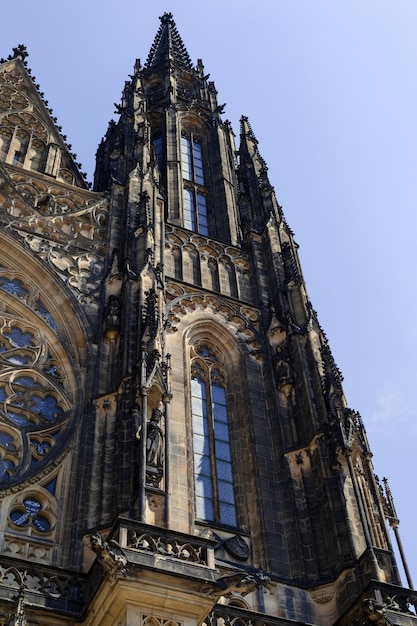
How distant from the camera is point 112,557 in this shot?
37.7 feet

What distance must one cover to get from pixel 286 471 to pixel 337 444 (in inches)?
50.7

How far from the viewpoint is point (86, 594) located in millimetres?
12703

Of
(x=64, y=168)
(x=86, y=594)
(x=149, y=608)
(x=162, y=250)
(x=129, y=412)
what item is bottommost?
(x=149, y=608)

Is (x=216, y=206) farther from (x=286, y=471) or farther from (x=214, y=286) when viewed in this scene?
(x=286, y=471)

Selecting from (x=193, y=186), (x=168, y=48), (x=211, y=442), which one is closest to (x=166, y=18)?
(x=168, y=48)

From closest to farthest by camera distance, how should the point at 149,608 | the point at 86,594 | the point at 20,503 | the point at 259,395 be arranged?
the point at 149,608, the point at 86,594, the point at 20,503, the point at 259,395

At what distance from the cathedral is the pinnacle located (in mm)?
10362

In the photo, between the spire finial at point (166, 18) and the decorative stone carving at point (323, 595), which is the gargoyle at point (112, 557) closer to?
the decorative stone carving at point (323, 595)

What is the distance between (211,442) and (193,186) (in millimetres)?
A: 11354

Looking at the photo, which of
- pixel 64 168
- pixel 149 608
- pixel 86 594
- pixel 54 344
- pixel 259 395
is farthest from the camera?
pixel 64 168

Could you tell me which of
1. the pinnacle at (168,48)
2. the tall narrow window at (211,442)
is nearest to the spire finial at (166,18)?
the pinnacle at (168,48)

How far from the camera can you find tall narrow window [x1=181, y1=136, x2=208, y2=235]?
25.4m

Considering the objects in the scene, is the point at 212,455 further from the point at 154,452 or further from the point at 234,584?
the point at 234,584

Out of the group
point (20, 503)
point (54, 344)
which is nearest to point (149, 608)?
point (20, 503)
